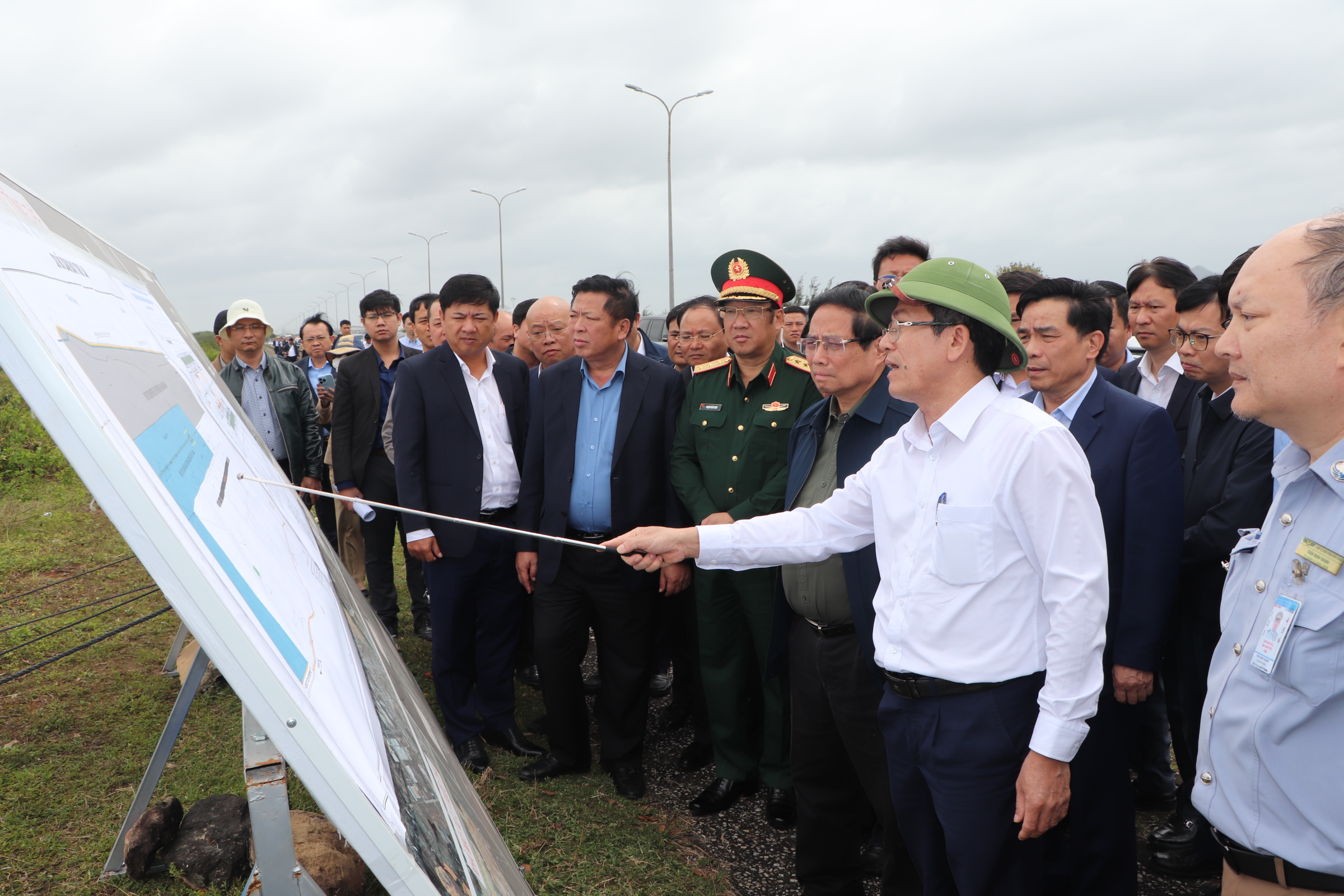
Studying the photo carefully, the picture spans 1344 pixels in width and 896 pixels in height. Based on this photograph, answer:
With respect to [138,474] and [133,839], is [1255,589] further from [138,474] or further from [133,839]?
[133,839]

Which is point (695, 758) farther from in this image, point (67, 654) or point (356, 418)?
point (356, 418)

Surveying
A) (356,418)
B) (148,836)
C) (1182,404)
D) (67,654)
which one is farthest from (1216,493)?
(356,418)

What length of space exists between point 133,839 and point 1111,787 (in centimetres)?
307

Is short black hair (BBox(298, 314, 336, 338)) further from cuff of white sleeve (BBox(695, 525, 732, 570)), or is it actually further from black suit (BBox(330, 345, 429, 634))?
cuff of white sleeve (BBox(695, 525, 732, 570))

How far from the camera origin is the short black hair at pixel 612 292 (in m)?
3.67

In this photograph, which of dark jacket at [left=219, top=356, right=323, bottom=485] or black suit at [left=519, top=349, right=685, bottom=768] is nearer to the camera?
black suit at [left=519, top=349, right=685, bottom=768]

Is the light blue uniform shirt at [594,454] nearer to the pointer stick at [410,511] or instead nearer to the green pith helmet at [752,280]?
the green pith helmet at [752,280]

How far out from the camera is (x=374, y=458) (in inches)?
200

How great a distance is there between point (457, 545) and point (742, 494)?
4.35 feet

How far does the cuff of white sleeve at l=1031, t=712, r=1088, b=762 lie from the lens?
172 centimetres

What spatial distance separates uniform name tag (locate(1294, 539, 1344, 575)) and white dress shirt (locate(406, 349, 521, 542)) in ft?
10.2

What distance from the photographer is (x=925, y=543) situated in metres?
1.93

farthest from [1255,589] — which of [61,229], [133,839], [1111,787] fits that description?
[133,839]

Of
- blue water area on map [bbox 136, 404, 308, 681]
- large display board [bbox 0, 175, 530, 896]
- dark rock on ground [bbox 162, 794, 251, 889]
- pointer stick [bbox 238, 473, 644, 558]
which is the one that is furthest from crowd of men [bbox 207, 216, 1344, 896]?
dark rock on ground [bbox 162, 794, 251, 889]
